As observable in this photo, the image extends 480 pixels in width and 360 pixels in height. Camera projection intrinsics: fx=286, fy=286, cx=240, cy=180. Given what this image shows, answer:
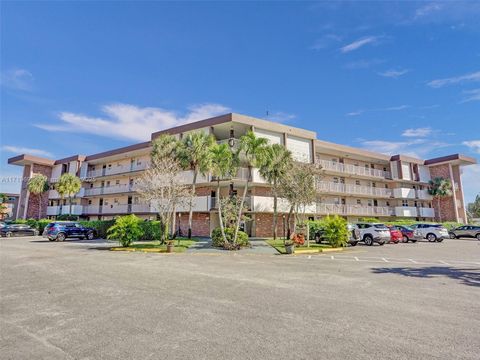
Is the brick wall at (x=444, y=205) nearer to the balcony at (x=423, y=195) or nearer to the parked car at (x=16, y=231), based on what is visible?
the balcony at (x=423, y=195)

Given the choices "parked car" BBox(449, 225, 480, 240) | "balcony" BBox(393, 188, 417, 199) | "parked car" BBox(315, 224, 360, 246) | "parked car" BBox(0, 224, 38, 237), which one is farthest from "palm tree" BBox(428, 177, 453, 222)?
"parked car" BBox(0, 224, 38, 237)

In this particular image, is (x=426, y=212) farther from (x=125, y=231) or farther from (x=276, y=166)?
(x=125, y=231)

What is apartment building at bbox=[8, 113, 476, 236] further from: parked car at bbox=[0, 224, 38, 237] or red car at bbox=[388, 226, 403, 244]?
parked car at bbox=[0, 224, 38, 237]

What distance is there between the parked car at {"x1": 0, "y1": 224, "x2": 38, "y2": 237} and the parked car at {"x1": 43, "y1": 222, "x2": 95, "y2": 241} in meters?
8.44

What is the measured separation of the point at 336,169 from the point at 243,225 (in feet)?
48.3

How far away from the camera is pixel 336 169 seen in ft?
121

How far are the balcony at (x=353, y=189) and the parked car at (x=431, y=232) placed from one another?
8934mm

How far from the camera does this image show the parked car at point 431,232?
2824 cm

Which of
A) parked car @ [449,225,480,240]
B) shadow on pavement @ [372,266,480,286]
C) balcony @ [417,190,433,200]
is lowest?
shadow on pavement @ [372,266,480,286]

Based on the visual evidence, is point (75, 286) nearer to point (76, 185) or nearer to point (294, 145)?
point (294, 145)

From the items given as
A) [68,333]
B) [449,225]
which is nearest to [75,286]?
[68,333]

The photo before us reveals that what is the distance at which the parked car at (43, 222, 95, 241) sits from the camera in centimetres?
2777

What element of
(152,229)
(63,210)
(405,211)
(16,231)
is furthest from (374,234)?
(63,210)

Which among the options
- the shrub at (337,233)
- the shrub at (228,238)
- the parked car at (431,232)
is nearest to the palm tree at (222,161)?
the shrub at (228,238)
